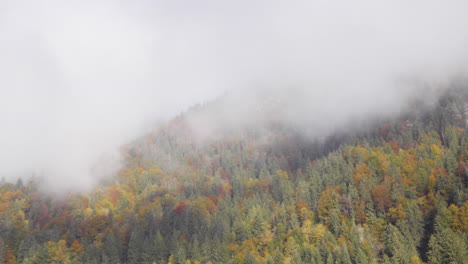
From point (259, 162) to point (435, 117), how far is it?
79.9 m

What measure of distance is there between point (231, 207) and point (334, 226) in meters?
32.9

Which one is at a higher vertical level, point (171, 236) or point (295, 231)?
point (171, 236)

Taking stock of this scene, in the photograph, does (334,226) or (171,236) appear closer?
(334,226)

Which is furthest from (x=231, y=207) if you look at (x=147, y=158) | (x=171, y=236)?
(x=147, y=158)

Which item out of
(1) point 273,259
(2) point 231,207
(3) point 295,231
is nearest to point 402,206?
(3) point 295,231

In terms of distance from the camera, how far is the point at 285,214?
281ft

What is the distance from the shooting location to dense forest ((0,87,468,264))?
6931cm

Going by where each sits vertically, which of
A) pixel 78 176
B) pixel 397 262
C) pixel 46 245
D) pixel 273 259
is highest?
pixel 78 176

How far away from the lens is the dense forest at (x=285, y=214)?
69.3 metres

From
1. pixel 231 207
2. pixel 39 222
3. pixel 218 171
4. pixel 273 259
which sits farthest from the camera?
pixel 218 171

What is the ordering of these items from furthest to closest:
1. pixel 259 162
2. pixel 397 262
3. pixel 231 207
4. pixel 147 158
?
1. pixel 147 158
2. pixel 259 162
3. pixel 231 207
4. pixel 397 262

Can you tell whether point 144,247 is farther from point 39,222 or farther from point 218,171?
point 218,171

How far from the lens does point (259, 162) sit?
16975cm

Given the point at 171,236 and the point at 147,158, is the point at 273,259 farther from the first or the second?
the point at 147,158
